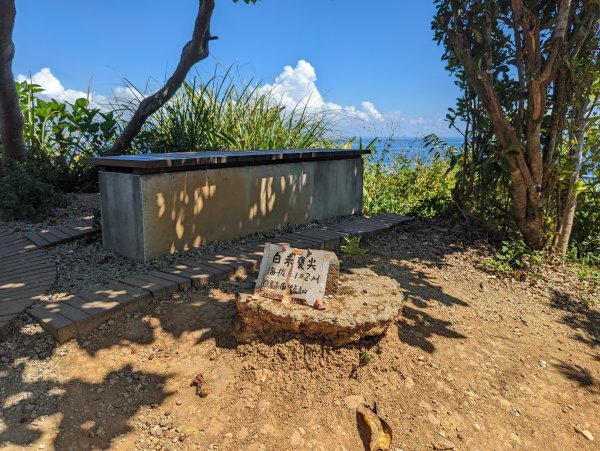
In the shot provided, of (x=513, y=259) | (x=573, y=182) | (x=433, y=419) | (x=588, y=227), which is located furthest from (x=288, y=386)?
(x=588, y=227)

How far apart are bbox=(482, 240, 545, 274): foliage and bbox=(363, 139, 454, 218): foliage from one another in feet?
4.73

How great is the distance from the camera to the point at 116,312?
9.61ft

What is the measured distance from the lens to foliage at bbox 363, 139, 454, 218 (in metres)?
6.48

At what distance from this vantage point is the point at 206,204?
4.21 metres

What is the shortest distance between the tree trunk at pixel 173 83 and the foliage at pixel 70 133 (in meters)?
0.38

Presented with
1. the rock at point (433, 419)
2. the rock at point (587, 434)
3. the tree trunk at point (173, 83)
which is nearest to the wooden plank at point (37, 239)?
the tree trunk at point (173, 83)

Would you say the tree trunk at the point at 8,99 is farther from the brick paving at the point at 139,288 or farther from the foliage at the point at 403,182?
the foliage at the point at 403,182

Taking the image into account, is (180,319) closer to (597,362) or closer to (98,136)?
(597,362)

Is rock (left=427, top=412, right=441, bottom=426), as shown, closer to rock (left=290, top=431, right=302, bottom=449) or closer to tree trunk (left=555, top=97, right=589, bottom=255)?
rock (left=290, top=431, right=302, bottom=449)

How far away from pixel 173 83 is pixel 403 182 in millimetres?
3884

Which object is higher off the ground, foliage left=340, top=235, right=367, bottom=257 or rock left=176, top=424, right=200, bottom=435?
foliage left=340, top=235, right=367, bottom=257

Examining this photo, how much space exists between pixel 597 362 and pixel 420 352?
1.27m

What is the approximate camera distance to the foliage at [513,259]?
14.4 ft

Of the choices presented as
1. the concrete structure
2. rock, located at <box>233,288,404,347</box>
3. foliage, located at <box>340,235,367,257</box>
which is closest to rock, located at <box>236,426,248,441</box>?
rock, located at <box>233,288,404,347</box>
